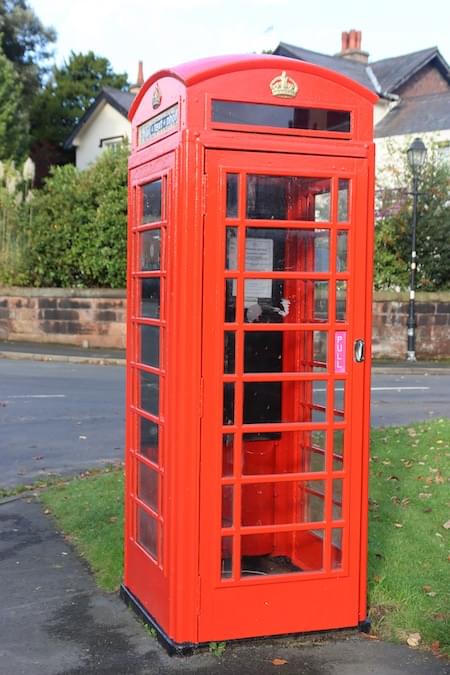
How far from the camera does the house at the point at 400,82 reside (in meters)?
33.9

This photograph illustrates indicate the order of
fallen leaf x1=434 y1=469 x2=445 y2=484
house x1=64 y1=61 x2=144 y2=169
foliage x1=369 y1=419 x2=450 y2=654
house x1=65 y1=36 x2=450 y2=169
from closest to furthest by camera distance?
1. foliage x1=369 y1=419 x2=450 y2=654
2. fallen leaf x1=434 y1=469 x2=445 y2=484
3. house x1=65 y1=36 x2=450 y2=169
4. house x1=64 y1=61 x2=144 y2=169

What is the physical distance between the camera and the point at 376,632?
4367 millimetres

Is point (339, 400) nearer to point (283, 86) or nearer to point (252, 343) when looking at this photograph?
point (252, 343)

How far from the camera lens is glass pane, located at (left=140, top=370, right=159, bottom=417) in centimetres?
429

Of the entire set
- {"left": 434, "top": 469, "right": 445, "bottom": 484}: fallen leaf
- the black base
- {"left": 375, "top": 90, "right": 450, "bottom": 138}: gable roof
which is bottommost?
the black base

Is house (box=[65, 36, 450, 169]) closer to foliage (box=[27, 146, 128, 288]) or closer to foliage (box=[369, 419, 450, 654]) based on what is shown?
foliage (box=[27, 146, 128, 288])

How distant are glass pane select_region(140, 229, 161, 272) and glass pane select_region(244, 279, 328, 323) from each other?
0.49 metres

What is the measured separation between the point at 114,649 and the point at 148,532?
588mm

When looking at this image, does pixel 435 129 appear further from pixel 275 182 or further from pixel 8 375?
pixel 275 182

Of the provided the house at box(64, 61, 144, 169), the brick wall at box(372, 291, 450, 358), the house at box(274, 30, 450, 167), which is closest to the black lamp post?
the brick wall at box(372, 291, 450, 358)

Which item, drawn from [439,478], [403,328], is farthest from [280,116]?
[403,328]

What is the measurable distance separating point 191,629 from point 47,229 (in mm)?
20428

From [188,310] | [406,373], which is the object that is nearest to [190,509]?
[188,310]

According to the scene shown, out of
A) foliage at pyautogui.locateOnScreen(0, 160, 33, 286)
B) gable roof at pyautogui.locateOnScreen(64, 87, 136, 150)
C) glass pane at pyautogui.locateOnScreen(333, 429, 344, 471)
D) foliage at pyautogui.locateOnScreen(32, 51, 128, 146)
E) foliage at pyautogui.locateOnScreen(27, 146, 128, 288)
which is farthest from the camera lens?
foliage at pyautogui.locateOnScreen(32, 51, 128, 146)
